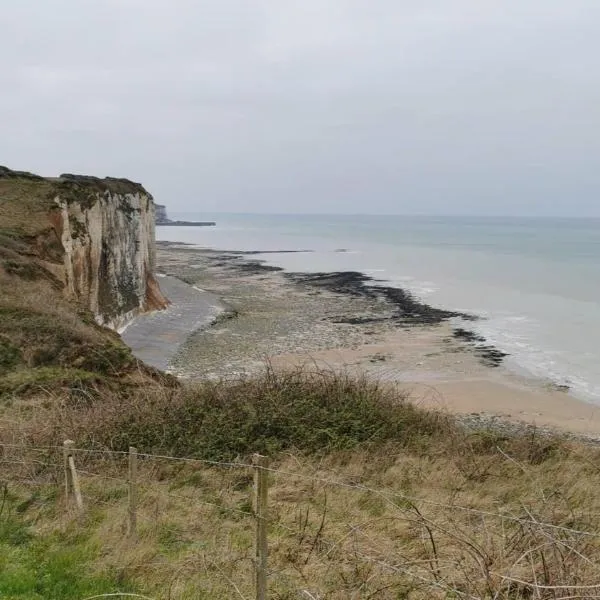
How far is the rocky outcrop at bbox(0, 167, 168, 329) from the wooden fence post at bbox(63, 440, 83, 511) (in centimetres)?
1565

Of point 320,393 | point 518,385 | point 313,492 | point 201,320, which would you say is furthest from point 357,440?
point 201,320

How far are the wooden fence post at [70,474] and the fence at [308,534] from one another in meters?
0.02

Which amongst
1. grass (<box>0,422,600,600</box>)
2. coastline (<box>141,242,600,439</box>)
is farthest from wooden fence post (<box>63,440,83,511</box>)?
coastline (<box>141,242,600,439</box>)

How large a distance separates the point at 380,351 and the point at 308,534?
21.1m

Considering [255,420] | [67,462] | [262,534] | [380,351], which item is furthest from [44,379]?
[380,351]

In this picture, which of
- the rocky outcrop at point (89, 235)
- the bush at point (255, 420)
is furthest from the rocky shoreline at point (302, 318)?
the bush at point (255, 420)

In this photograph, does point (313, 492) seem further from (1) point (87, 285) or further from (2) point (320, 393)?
(1) point (87, 285)

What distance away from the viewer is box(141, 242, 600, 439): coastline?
63.6 feet

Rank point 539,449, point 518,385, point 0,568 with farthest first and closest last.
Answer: point 518,385 → point 539,449 → point 0,568

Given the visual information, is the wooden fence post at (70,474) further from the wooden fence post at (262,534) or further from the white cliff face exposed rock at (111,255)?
the white cliff face exposed rock at (111,255)

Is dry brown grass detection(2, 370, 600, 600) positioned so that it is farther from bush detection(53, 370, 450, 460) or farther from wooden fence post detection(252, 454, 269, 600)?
wooden fence post detection(252, 454, 269, 600)

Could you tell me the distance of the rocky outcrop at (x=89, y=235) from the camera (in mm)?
22847

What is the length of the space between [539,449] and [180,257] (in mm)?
70231

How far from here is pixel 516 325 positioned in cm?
3444
